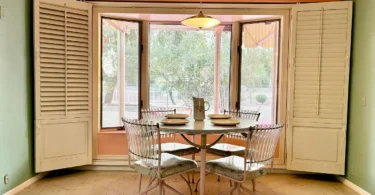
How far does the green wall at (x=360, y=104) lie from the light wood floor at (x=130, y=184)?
29 centimetres

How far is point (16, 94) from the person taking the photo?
2953mm

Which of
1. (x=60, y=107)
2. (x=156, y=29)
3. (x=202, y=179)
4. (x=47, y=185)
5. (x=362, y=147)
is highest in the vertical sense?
(x=156, y=29)

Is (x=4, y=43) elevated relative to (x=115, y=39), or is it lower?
lower

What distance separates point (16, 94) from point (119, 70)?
1.36 meters

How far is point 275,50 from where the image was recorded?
3.92m

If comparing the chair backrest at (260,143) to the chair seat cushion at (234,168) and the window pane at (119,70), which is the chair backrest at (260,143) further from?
the window pane at (119,70)

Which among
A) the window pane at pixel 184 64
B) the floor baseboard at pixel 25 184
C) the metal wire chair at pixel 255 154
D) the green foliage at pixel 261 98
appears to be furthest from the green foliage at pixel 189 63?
the metal wire chair at pixel 255 154

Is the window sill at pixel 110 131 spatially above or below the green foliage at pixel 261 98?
below

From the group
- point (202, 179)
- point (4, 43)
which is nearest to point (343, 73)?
point (202, 179)

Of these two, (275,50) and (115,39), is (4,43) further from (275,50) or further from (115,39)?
(275,50)

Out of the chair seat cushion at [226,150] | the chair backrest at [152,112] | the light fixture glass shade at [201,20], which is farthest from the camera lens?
the chair backrest at [152,112]

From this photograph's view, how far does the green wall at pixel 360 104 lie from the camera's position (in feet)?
9.75

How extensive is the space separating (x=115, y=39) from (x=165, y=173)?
88.0 inches

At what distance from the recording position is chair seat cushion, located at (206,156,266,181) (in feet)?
7.86
